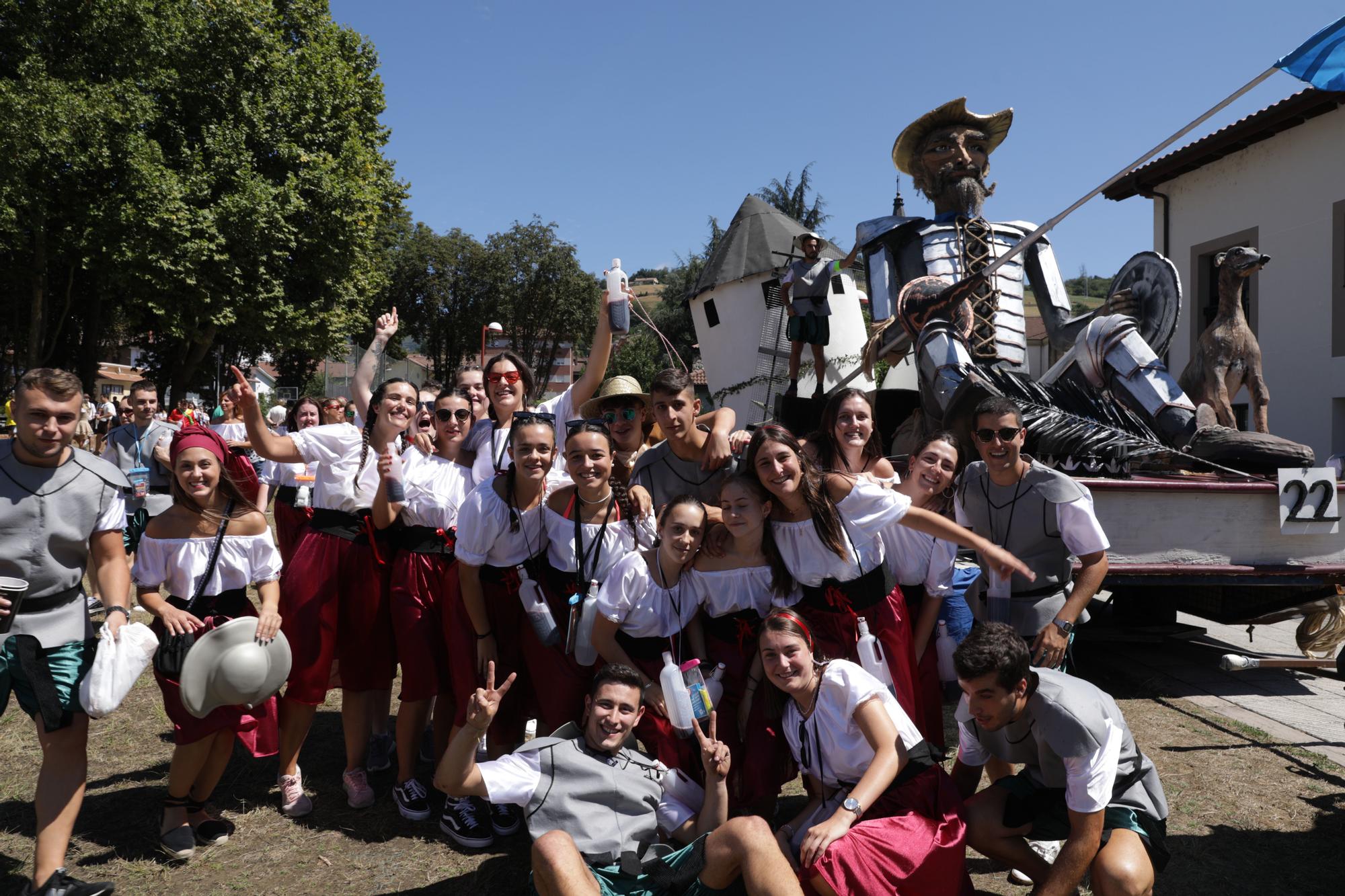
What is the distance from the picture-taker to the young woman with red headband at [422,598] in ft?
12.8

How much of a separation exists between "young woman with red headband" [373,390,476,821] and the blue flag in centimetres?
514

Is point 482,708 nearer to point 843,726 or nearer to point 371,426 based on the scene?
point 843,726

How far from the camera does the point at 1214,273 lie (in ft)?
52.0

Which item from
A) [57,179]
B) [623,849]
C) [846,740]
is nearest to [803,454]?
[846,740]

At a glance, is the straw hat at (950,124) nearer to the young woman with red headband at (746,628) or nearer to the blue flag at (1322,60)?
the blue flag at (1322,60)

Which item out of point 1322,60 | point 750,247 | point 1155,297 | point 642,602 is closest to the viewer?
point 642,602

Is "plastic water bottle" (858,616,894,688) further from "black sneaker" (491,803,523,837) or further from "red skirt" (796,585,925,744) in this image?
"black sneaker" (491,803,523,837)

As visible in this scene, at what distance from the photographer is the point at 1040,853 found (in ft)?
11.3

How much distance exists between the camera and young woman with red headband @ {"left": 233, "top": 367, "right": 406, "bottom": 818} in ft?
13.1

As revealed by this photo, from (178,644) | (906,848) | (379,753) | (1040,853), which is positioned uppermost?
(178,644)

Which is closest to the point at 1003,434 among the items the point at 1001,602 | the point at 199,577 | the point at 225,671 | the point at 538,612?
the point at 1001,602

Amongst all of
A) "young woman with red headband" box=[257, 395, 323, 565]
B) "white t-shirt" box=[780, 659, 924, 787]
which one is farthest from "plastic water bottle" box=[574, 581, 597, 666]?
"young woman with red headband" box=[257, 395, 323, 565]

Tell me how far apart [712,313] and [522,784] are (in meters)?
17.6

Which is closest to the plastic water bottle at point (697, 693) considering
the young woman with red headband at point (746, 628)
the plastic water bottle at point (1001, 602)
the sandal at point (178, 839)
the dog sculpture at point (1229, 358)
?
the young woman with red headband at point (746, 628)
